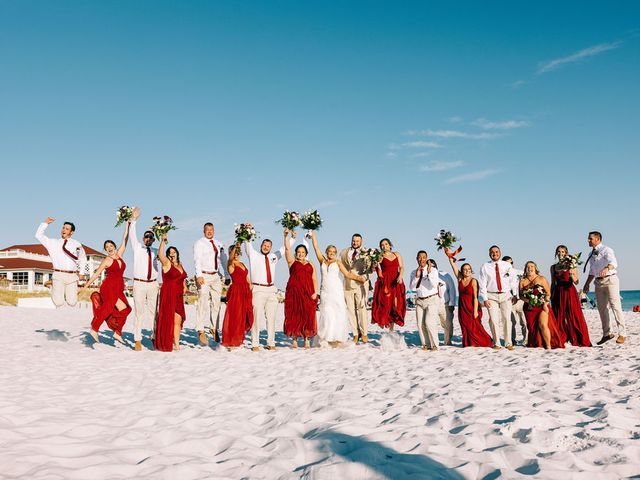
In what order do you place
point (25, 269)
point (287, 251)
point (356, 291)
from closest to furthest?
point (287, 251)
point (356, 291)
point (25, 269)

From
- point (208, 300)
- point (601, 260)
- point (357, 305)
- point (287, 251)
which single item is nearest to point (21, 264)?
point (208, 300)

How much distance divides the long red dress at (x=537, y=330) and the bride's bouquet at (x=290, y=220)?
188 inches

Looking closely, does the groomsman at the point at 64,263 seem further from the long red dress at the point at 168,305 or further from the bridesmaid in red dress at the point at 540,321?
the bridesmaid in red dress at the point at 540,321

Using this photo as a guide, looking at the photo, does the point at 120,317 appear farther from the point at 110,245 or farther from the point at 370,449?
the point at 370,449

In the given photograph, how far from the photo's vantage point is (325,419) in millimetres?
4598

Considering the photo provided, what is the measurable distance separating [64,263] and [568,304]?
10.0m

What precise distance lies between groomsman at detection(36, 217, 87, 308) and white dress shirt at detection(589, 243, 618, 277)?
406 inches

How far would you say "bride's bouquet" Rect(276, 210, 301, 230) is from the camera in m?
10.4

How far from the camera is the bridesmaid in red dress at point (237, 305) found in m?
10.2

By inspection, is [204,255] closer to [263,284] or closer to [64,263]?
[263,284]

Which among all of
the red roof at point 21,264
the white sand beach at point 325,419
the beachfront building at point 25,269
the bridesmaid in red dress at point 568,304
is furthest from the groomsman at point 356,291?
the red roof at point 21,264

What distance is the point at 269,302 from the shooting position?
10.4 meters

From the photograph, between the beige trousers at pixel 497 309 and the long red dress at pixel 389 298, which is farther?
the long red dress at pixel 389 298

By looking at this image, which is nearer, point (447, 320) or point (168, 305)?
point (168, 305)
